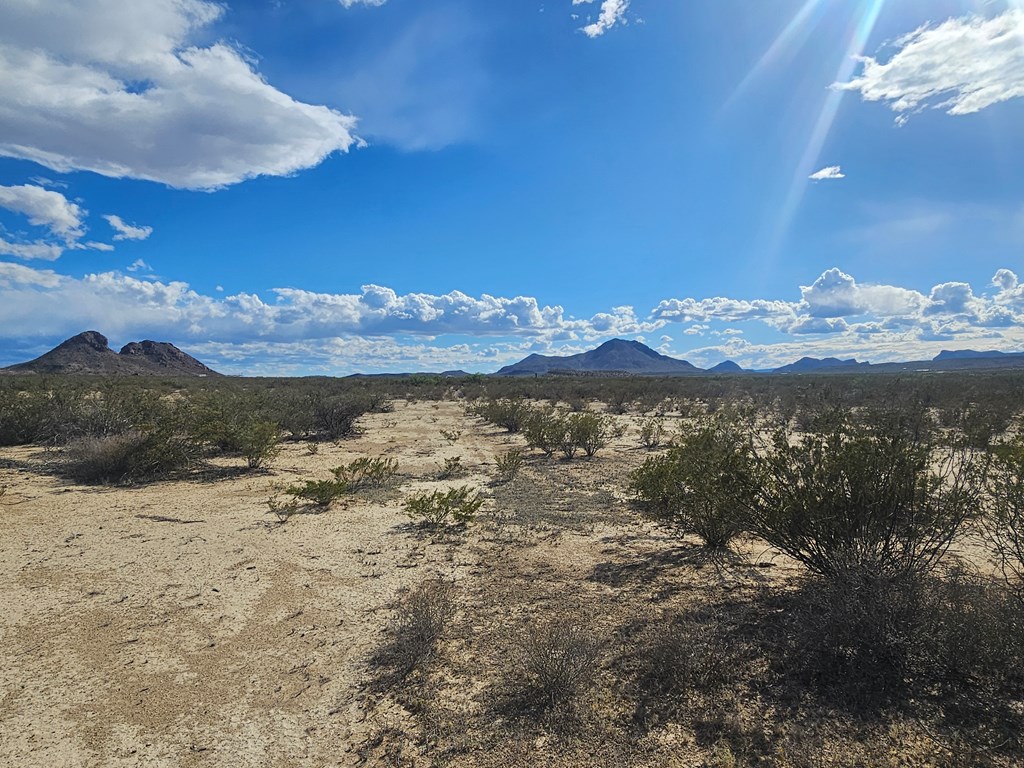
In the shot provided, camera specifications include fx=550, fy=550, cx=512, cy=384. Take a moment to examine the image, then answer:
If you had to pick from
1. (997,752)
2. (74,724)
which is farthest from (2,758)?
(997,752)

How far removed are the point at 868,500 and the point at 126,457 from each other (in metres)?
13.9

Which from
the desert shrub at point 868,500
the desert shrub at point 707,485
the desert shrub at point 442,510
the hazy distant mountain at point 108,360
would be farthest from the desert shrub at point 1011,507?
the hazy distant mountain at point 108,360

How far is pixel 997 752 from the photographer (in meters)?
3.19

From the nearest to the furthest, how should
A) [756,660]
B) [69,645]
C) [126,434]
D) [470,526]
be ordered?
[756,660], [69,645], [470,526], [126,434]

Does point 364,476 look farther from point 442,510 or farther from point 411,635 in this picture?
point 411,635

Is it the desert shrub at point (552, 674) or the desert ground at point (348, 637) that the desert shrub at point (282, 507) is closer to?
the desert ground at point (348, 637)

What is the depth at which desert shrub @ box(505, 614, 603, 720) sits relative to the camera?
401cm

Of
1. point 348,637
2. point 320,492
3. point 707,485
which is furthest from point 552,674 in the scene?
point 320,492

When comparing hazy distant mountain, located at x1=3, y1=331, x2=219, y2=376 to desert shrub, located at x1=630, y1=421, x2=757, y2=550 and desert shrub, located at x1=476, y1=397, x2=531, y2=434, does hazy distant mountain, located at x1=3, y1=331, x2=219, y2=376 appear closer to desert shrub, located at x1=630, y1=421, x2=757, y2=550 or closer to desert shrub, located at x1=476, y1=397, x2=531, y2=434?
desert shrub, located at x1=476, y1=397, x2=531, y2=434

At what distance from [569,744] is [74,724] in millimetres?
3622

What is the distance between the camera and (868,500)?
198 inches

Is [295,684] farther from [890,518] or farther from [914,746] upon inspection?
[890,518]

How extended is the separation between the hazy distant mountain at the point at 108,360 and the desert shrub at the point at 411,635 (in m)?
93.2

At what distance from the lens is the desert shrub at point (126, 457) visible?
1204 centimetres
